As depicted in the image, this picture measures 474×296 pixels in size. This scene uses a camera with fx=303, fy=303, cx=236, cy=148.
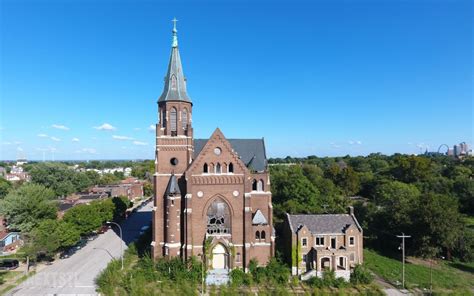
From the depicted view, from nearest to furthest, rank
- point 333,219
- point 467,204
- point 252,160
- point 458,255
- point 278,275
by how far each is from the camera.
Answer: point 278,275, point 333,219, point 252,160, point 458,255, point 467,204

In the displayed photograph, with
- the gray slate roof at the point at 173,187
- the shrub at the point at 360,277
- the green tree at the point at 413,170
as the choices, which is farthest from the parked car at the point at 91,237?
the green tree at the point at 413,170

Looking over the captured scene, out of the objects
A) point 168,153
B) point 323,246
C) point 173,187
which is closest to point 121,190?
point 168,153

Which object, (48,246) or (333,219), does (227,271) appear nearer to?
(333,219)

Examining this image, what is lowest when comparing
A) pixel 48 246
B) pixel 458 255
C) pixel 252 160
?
pixel 458 255

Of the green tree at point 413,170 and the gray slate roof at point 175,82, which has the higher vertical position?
the gray slate roof at point 175,82

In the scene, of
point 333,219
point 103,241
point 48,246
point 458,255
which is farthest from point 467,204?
point 48,246

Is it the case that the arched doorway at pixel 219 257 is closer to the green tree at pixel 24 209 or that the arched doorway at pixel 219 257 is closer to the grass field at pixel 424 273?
the grass field at pixel 424 273
